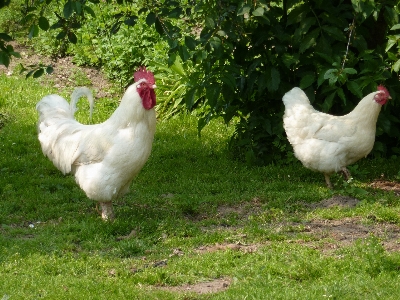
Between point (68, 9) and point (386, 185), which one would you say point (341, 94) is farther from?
point (68, 9)

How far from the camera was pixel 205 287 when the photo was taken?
6.31 meters

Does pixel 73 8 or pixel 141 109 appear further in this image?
pixel 141 109

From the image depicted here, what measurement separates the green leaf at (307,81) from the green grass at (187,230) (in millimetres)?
1289

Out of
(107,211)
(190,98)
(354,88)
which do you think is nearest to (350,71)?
(354,88)

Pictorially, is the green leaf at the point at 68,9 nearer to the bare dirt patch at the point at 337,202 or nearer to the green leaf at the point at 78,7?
the green leaf at the point at 78,7

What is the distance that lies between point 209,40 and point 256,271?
306cm

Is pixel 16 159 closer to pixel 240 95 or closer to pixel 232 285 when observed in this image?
pixel 240 95

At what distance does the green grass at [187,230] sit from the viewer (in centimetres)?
617

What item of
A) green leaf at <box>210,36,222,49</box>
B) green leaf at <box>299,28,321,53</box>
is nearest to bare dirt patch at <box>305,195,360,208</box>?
green leaf at <box>299,28,321,53</box>

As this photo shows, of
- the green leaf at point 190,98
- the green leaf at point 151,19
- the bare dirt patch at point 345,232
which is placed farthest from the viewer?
the green leaf at point 190,98

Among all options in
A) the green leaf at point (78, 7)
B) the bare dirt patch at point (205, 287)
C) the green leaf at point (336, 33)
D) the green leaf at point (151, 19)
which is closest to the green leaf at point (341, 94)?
the green leaf at point (336, 33)

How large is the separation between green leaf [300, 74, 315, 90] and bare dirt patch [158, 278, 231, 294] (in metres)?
4.37

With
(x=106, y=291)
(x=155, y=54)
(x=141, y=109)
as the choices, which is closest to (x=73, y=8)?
(x=141, y=109)

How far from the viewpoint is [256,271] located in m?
6.50
